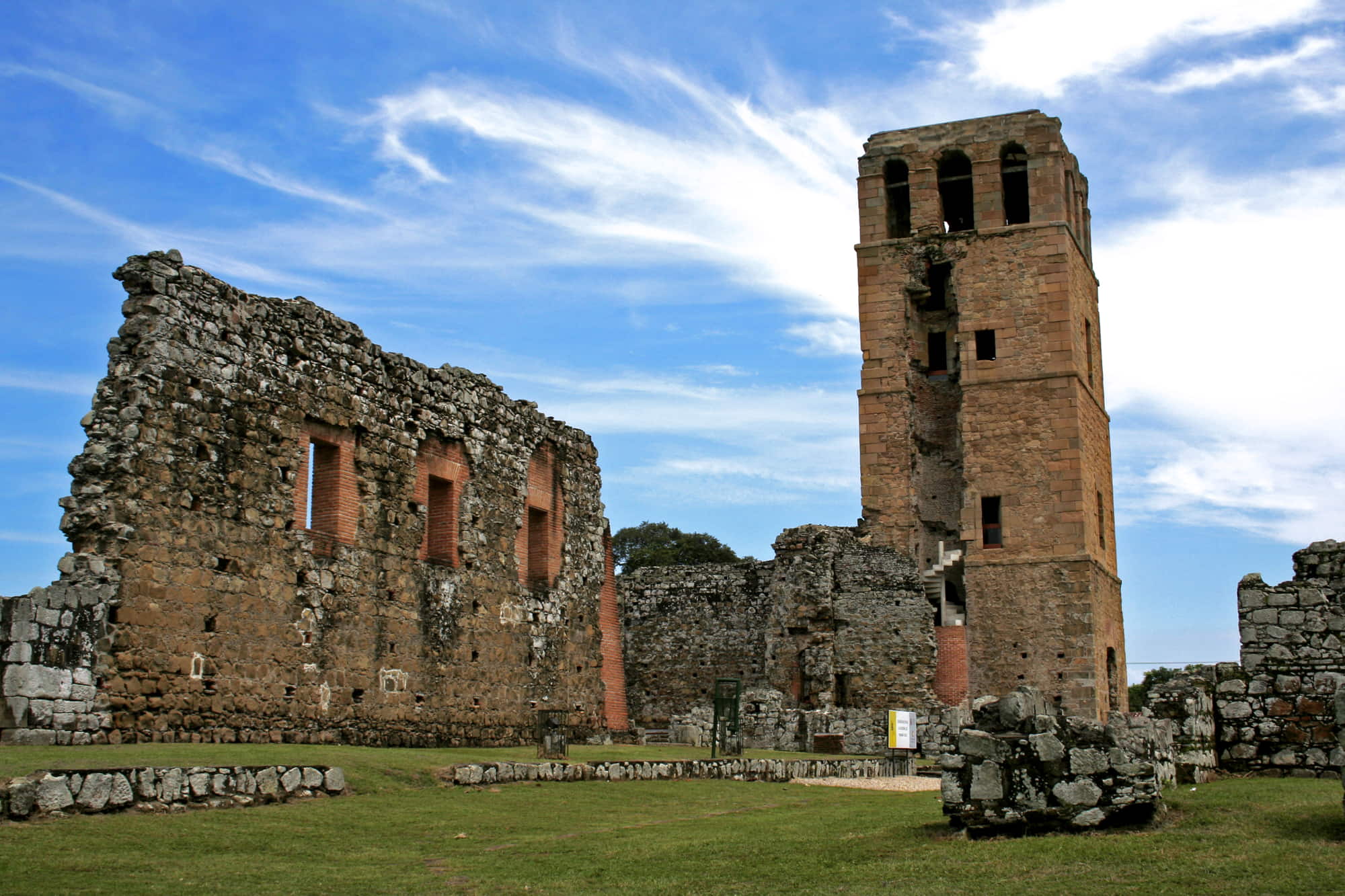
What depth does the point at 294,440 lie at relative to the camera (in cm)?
1658

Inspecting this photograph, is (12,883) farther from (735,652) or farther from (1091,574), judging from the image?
(1091,574)

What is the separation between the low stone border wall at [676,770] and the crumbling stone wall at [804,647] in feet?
18.7

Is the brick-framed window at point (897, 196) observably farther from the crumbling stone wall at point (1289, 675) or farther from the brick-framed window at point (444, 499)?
the crumbling stone wall at point (1289, 675)

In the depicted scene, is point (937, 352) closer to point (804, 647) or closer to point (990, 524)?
point (990, 524)

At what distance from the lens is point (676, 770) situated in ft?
53.4

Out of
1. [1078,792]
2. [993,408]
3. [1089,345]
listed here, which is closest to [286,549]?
[1078,792]

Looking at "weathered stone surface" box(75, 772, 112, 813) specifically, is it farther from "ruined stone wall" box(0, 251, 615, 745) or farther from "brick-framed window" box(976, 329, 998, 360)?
"brick-framed window" box(976, 329, 998, 360)

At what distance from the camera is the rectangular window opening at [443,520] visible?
19.9 metres

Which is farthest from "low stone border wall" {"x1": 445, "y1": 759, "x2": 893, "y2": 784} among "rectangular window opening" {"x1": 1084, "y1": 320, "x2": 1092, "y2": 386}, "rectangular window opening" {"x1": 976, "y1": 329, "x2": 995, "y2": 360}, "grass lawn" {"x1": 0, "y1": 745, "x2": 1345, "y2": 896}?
"rectangular window opening" {"x1": 1084, "y1": 320, "x2": 1092, "y2": 386}

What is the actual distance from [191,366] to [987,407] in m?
23.1

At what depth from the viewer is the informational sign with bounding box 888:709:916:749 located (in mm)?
20969

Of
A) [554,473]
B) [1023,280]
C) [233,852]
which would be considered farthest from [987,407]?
[233,852]

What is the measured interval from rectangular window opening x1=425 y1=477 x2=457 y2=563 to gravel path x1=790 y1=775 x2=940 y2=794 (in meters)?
5.94

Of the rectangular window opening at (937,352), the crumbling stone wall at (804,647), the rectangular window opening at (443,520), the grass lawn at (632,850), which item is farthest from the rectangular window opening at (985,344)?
the grass lawn at (632,850)
